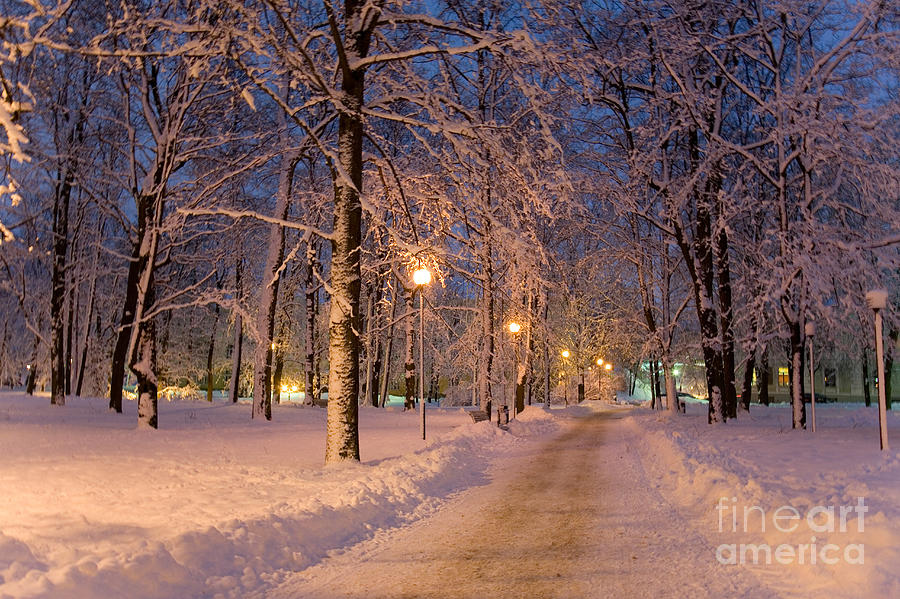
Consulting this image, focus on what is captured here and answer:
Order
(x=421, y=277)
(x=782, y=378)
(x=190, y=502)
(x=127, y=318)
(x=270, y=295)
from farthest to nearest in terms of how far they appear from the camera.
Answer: (x=782, y=378)
(x=270, y=295)
(x=127, y=318)
(x=421, y=277)
(x=190, y=502)

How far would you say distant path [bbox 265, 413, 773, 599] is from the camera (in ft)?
17.4

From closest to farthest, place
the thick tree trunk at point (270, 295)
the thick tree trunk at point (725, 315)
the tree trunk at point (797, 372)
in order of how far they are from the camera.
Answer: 1. the tree trunk at point (797, 372)
2. the thick tree trunk at point (270, 295)
3. the thick tree trunk at point (725, 315)

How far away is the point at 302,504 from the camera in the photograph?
7.80 meters

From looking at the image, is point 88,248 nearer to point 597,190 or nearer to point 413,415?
point 413,415

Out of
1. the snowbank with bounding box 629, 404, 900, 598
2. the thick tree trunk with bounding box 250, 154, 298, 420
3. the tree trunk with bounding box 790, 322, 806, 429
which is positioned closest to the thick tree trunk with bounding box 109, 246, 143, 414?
the thick tree trunk with bounding box 250, 154, 298, 420

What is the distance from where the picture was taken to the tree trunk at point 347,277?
450 inches

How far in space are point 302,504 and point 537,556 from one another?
3138 millimetres

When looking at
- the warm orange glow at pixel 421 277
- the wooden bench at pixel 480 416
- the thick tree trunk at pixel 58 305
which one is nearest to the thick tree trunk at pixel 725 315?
the wooden bench at pixel 480 416

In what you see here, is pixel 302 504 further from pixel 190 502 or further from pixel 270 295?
pixel 270 295

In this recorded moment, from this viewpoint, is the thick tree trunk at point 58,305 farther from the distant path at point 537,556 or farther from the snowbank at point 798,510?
the snowbank at point 798,510

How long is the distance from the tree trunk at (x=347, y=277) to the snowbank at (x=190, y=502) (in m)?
0.76

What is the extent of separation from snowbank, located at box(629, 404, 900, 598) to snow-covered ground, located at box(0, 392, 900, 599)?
25 millimetres

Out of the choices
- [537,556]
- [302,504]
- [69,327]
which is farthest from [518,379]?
[69,327]

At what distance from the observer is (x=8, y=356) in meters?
54.9
